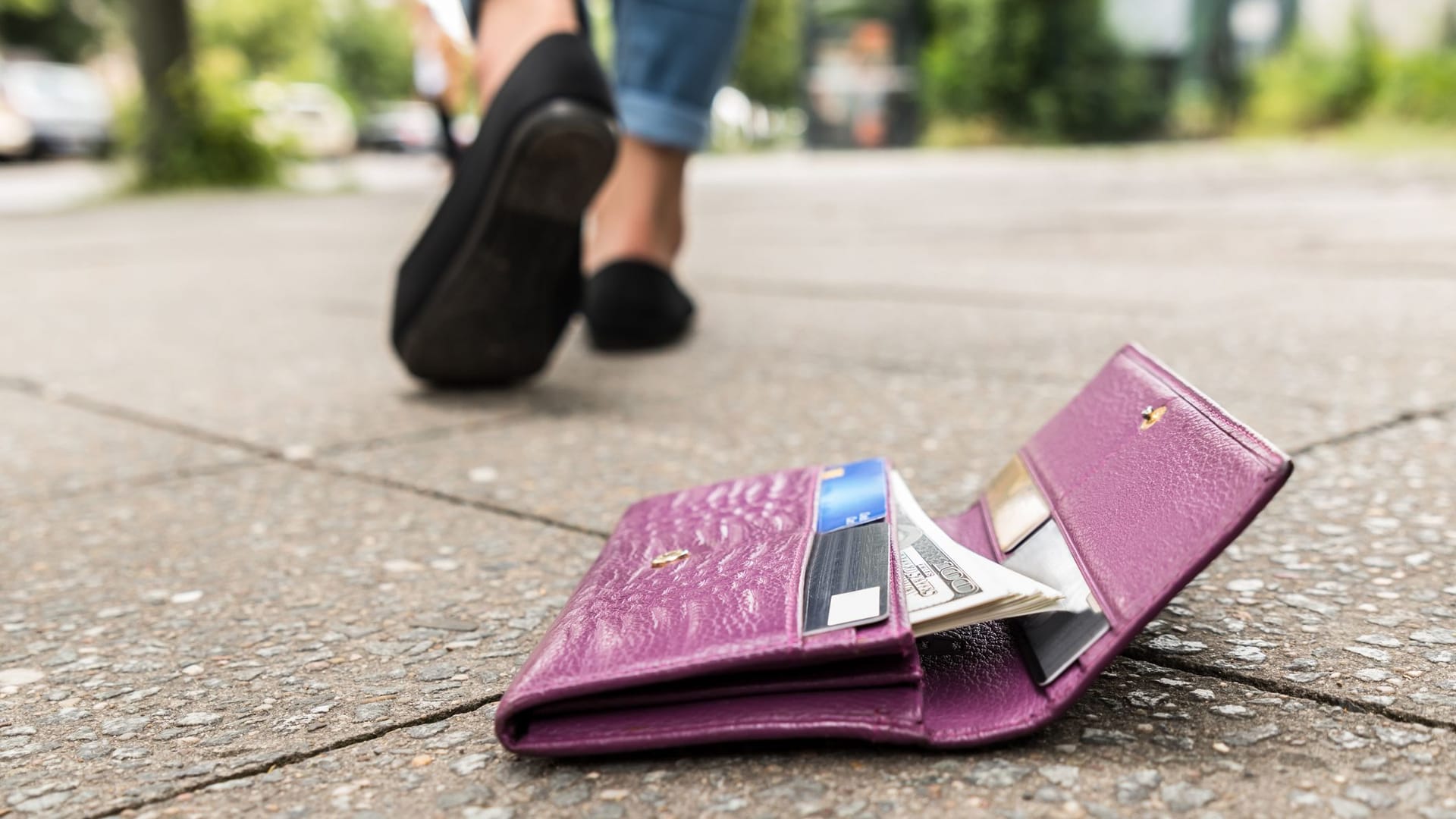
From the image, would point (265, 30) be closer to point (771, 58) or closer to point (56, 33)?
point (56, 33)

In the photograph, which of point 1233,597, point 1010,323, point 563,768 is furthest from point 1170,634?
point 1010,323

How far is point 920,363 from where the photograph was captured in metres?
2.42

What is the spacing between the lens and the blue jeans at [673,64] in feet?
8.28

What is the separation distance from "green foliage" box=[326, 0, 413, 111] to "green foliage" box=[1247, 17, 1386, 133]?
35501 millimetres

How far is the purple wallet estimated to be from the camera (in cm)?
82

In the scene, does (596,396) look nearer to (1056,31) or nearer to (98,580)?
(98,580)

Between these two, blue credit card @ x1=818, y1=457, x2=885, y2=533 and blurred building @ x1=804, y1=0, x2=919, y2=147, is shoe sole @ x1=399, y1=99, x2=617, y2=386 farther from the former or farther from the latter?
blurred building @ x1=804, y1=0, x2=919, y2=147

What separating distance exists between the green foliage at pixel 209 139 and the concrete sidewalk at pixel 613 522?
687 centimetres

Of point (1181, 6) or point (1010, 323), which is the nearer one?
point (1010, 323)

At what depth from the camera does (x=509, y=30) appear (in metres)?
1.96

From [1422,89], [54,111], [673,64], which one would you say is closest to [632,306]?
[673,64]

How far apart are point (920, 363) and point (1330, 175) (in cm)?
692

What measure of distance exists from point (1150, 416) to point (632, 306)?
1612mm

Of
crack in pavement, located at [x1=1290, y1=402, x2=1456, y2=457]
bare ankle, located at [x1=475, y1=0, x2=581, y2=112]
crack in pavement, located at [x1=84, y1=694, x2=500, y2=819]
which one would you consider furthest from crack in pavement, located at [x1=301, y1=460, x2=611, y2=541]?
crack in pavement, located at [x1=1290, y1=402, x2=1456, y2=457]
